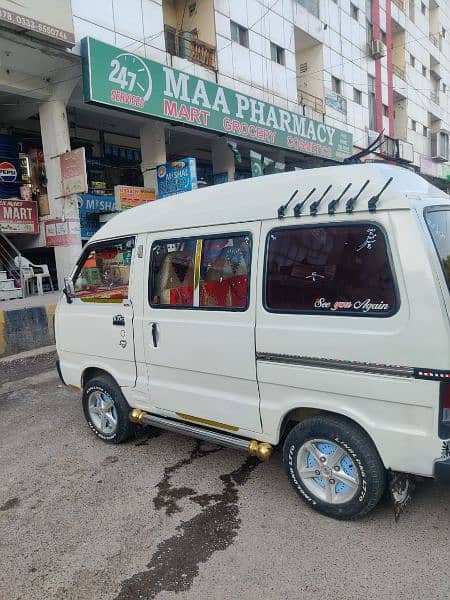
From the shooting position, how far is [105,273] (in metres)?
4.27

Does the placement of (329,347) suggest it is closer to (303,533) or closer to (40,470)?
(303,533)

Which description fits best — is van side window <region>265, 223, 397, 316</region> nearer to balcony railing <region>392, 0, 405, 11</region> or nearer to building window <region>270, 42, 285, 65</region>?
building window <region>270, 42, 285, 65</region>

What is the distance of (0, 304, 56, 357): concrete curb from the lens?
8078 millimetres

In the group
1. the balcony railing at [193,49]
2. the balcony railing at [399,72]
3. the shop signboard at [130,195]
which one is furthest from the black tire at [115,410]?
the balcony railing at [399,72]

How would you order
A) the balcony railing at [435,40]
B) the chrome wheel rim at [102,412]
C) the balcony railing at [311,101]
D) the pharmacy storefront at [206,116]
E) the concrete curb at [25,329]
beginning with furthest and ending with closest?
the balcony railing at [435,40] < the balcony railing at [311,101] < the pharmacy storefront at [206,116] < the concrete curb at [25,329] < the chrome wheel rim at [102,412]

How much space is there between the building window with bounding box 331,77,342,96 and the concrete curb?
18307 millimetres

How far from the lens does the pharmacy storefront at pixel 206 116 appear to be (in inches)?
424

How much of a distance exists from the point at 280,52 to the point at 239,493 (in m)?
18.6

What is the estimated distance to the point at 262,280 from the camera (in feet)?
10.1

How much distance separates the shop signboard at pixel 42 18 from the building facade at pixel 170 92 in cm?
3

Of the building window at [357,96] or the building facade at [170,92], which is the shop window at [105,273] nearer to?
the building facade at [170,92]

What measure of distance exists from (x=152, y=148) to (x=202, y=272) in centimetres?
1158

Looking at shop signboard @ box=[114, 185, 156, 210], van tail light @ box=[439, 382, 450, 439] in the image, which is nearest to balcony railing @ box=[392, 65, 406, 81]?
shop signboard @ box=[114, 185, 156, 210]

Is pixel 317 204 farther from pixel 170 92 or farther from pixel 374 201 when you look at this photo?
pixel 170 92
